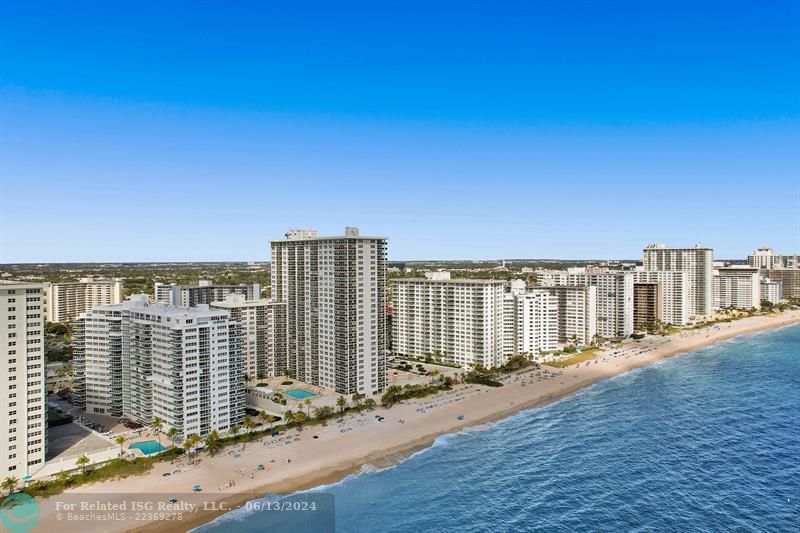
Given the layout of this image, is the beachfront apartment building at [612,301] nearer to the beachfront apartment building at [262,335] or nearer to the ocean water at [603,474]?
the ocean water at [603,474]

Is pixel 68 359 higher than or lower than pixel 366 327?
lower

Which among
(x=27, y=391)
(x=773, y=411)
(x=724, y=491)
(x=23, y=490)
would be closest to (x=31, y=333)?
(x=27, y=391)

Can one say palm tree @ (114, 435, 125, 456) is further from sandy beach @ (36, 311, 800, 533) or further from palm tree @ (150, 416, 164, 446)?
sandy beach @ (36, 311, 800, 533)

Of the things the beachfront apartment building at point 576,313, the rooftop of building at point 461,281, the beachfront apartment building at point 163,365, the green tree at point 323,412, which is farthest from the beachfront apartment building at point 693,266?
the beachfront apartment building at point 163,365

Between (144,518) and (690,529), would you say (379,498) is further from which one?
(690,529)

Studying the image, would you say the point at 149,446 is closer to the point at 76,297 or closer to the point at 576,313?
the point at 576,313

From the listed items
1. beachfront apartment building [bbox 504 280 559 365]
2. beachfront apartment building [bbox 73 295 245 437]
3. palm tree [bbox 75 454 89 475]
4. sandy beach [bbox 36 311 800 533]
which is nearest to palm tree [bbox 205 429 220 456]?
→ sandy beach [bbox 36 311 800 533]
